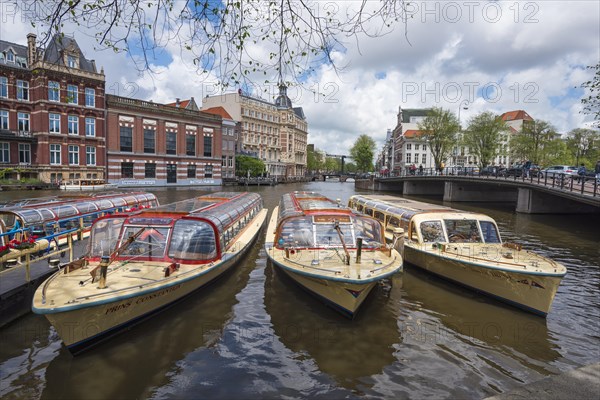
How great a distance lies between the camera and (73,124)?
5094 centimetres

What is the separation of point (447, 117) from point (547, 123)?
16.5 metres

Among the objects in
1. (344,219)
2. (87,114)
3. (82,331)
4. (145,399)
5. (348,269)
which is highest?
(87,114)

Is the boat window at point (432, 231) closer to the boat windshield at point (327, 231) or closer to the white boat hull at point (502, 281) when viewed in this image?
the white boat hull at point (502, 281)

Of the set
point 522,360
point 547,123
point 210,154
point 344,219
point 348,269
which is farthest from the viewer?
point 210,154

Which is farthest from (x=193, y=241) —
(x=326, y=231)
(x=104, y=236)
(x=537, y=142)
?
(x=537, y=142)

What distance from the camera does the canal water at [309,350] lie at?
7051 millimetres

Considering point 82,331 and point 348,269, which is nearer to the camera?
point 82,331

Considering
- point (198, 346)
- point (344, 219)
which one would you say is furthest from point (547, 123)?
point (198, 346)

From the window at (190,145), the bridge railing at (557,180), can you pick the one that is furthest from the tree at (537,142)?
the window at (190,145)

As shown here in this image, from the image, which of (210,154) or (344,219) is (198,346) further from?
(210,154)

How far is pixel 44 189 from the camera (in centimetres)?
4566

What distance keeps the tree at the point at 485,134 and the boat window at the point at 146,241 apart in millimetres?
67155

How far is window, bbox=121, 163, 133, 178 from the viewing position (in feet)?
187

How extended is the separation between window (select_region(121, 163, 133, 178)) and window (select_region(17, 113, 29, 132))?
510 inches
